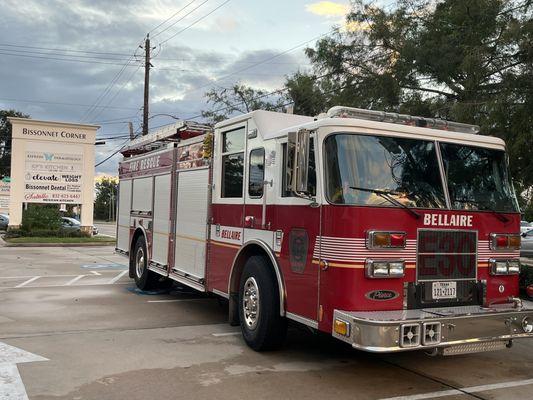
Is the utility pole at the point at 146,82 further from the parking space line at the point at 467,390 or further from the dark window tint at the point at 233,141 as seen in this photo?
the parking space line at the point at 467,390

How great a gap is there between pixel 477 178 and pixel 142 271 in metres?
6.98

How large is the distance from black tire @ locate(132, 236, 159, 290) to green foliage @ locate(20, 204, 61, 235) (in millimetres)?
16985

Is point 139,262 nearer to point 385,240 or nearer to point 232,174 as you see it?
point 232,174

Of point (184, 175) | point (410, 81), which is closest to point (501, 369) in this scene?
point (184, 175)

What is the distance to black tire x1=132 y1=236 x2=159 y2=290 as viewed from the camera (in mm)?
10766

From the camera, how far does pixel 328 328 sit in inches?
209

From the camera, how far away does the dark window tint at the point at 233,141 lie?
7.18 metres

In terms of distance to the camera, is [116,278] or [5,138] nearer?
[116,278]

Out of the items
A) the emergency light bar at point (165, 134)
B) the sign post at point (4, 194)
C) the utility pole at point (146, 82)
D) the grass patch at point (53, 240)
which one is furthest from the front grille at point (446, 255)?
the sign post at point (4, 194)

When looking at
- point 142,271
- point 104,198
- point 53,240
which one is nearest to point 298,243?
point 142,271

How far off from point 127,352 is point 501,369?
4229 millimetres

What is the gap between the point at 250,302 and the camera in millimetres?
6684

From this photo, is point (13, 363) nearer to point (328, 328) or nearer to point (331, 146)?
point (328, 328)

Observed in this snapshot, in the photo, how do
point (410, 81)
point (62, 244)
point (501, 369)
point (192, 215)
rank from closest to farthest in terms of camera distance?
point (501, 369), point (192, 215), point (410, 81), point (62, 244)
